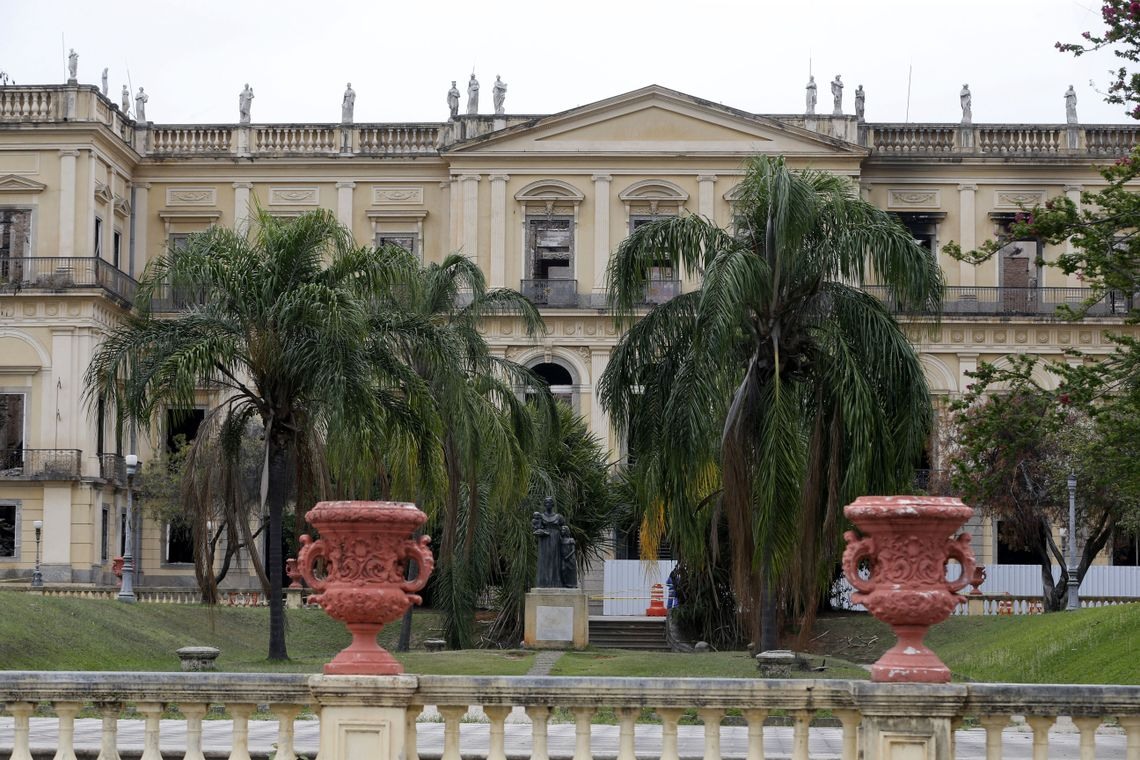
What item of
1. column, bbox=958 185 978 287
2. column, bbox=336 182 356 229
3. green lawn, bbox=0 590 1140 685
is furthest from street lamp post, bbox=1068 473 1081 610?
column, bbox=336 182 356 229

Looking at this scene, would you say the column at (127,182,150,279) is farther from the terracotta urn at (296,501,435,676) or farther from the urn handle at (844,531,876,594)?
the urn handle at (844,531,876,594)

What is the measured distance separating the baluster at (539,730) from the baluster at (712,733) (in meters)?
0.80

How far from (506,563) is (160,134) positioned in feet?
71.8

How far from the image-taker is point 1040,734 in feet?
29.0

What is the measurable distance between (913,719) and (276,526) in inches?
602

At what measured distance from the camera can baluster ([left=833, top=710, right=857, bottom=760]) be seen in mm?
8914

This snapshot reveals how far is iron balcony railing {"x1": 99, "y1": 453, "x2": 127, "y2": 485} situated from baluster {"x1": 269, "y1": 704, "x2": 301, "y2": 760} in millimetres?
36588

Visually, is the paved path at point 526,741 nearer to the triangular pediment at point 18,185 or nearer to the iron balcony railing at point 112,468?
the iron balcony railing at point 112,468

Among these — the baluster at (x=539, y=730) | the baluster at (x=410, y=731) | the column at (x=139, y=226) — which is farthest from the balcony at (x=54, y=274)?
the baluster at (x=539, y=730)

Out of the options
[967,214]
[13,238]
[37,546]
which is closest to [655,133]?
[967,214]

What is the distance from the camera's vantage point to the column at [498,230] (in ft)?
156

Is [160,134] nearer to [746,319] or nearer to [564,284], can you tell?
[564,284]

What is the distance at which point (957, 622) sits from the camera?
32.8 m

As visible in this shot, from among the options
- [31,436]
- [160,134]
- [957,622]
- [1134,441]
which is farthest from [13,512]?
[1134,441]
